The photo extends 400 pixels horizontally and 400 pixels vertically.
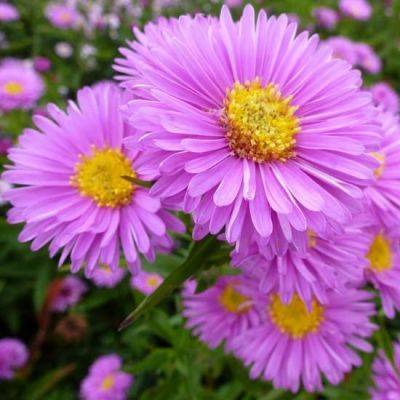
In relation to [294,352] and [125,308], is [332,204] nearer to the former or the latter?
[294,352]

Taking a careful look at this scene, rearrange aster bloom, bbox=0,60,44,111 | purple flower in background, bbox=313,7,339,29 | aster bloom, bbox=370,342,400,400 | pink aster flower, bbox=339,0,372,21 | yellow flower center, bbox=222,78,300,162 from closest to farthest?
1. yellow flower center, bbox=222,78,300,162
2. aster bloom, bbox=370,342,400,400
3. aster bloom, bbox=0,60,44,111
4. purple flower in background, bbox=313,7,339,29
5. pink aster flower, bbox=339,0,372,21

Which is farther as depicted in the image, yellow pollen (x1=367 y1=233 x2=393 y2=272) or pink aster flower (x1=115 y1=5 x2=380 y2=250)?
yellow pollen (x1=367 y1=233 x2=393 y2=272)

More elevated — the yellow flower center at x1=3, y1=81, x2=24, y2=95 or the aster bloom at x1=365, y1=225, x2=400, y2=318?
the aster bloom at x1=365, y1=225, x2=400, y2=318

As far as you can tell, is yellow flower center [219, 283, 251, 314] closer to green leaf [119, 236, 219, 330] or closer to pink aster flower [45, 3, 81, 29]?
green leaf [119, 236, 219, 330]

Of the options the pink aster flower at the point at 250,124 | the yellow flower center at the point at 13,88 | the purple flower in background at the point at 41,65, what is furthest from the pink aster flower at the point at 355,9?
the pink aster flower at the point at 250,124

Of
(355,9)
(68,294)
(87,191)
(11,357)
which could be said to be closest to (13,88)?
(68,294)

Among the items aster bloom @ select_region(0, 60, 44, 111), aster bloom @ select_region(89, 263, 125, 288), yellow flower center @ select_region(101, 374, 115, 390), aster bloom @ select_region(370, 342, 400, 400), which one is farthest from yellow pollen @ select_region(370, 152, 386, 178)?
aster bloom @ select_region(0, 60, 44, 111)

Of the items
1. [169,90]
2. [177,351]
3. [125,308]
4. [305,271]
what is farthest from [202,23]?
[125,308]

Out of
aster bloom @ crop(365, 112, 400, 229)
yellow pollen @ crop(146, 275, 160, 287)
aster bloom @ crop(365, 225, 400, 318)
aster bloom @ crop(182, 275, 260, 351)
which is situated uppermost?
aster bloom @ crop(365, 112, 400, 229)
